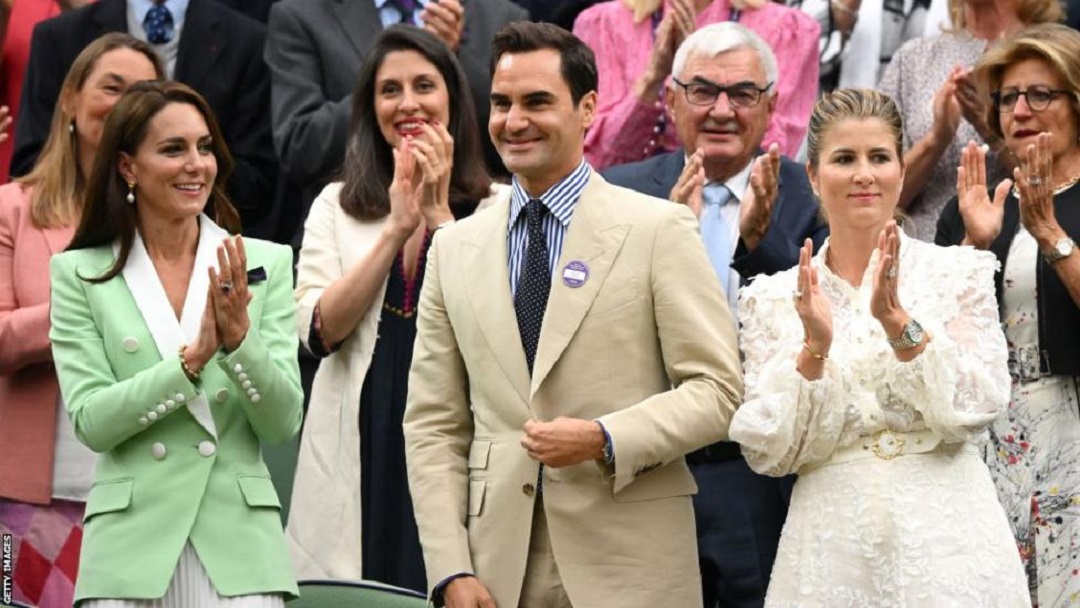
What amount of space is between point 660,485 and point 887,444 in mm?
567

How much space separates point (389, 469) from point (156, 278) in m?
1.21

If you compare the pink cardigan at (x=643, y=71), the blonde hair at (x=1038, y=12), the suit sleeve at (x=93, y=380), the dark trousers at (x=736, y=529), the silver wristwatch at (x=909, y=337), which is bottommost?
the dark trousers at (x=736, y=529)

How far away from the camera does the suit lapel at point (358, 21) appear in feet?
24.1

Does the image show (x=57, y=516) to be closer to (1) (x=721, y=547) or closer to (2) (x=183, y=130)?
(2) (x=183, y=130)

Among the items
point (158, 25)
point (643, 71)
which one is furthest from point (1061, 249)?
point (158, 25)

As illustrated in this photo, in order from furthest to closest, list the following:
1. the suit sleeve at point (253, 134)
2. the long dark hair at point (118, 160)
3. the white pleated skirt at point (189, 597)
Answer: the suit sleeve at point (253, 134), the long dark hair at point (118, 160), the white pleated skirt at point (189, 597)

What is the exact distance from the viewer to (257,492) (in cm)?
508

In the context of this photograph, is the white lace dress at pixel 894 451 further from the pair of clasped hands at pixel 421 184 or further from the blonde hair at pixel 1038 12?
the blonde hair at pixel 1038 12

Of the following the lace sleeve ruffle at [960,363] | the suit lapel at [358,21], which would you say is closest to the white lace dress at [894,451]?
the lace sleeve ruffle at [960,363]

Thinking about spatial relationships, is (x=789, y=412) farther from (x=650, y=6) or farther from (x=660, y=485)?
(x=650, y=6)

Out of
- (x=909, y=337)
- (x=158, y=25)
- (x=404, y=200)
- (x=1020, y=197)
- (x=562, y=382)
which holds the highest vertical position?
(x=158, y=25)

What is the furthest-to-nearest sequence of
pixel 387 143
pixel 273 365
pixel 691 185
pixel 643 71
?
pixel 643 71, pixel 387 143, pixel 691 185, pixel 273 365

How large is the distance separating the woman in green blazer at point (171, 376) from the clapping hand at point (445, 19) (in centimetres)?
182

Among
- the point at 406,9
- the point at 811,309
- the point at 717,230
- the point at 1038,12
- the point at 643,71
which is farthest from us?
the point at 406,9
